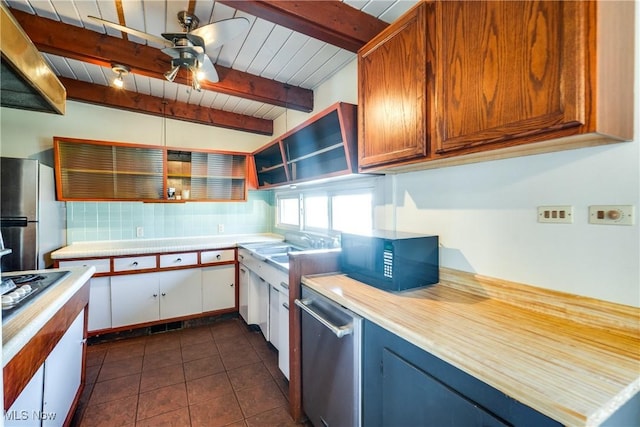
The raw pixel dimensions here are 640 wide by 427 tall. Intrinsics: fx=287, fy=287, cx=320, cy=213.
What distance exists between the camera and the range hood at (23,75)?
3.21ft

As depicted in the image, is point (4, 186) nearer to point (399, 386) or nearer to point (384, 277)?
point (384, 277)

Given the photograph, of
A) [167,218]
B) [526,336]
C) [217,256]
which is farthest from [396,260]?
[167,218]

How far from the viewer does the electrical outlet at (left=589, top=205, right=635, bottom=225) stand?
99 centimetres

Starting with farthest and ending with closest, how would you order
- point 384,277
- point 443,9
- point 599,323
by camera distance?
point 384,277, point 443,9, point 599,323

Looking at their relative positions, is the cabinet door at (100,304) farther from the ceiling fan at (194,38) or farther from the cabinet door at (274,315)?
the ceiling fan at (194,38)

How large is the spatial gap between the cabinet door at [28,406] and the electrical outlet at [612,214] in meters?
2.11

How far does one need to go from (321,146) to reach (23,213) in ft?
8.28

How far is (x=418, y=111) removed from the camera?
4.45ft

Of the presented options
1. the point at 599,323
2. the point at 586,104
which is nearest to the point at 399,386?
the point at 599,323

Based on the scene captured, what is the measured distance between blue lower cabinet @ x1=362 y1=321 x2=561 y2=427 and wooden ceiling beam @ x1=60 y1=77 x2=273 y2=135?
3.26m

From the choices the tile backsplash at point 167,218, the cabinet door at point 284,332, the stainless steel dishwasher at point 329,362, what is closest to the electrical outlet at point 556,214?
the stainless steel dishwasher at point 329,362

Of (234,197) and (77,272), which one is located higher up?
(234,197)

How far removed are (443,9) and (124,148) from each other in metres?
3.26

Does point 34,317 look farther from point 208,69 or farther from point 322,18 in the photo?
point 322,18
